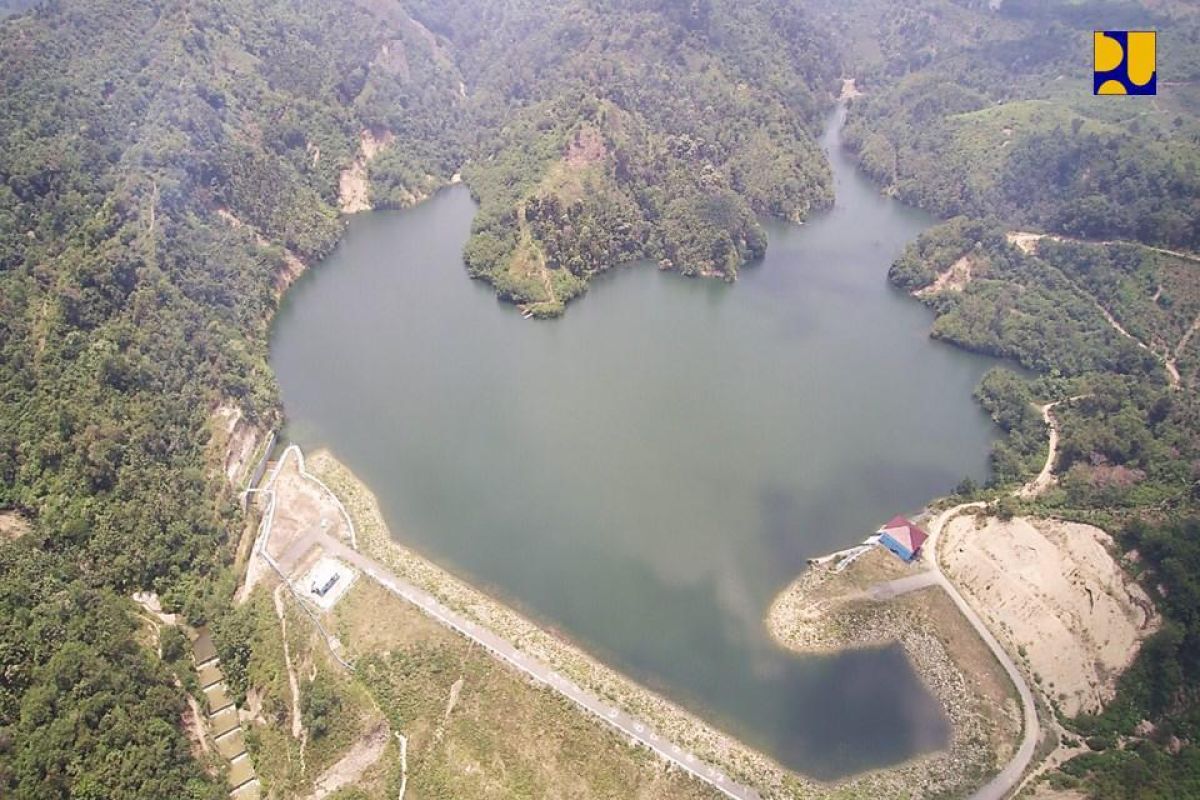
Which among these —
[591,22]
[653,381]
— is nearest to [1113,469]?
[653,381]

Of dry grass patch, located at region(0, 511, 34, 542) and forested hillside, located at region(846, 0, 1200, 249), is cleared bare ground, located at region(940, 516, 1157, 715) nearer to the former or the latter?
forested hillside, located at region(846, 0, 1200, 249)

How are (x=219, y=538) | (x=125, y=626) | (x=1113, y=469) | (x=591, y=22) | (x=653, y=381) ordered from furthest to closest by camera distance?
(x=591, y=22)
(x=653, y=381)
(x=1113, y=469)
(x=219, y=538)
(x=125, y=626)

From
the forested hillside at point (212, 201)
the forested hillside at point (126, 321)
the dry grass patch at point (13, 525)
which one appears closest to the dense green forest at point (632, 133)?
the forested hillside at point (212, 201)

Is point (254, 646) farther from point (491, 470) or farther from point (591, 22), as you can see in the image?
point (591, 22)

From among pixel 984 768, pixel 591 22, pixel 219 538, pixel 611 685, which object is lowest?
pixel 984 768

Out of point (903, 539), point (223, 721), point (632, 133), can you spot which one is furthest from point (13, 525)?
point (632, 133)

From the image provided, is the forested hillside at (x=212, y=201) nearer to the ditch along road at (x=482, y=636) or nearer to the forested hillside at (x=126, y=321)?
the forested hillside at (x=126, y=321)

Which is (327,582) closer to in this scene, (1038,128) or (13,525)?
(13,525)
